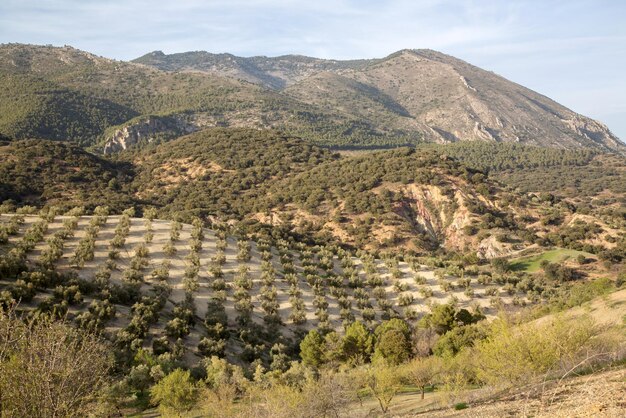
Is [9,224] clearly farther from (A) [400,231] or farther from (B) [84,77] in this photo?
(B) [84,77]

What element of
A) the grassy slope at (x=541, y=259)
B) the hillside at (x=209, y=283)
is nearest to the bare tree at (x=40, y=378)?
the hillside at (x=209, y=283)

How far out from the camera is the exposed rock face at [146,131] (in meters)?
129

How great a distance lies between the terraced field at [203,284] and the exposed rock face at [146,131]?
9721cm

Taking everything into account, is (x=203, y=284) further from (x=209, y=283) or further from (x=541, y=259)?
(x=541, y=259)

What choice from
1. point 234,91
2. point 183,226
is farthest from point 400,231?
point 234,91

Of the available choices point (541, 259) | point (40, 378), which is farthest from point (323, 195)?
point (40, 378)

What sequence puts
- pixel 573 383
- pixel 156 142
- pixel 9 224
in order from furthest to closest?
pixel 156 142 < pixel 9 224 < pixel 573 383

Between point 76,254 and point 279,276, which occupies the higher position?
point 76,254

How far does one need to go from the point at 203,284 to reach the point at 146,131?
115m

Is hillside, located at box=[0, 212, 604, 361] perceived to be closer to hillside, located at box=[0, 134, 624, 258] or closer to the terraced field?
the terraced field

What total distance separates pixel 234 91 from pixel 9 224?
542 ft

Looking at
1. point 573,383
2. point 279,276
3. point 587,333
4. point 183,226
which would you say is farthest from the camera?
point 183,226

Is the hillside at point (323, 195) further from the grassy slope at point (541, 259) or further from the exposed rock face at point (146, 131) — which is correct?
the exposed rock face at point (146, 131)

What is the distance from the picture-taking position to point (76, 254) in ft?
107
